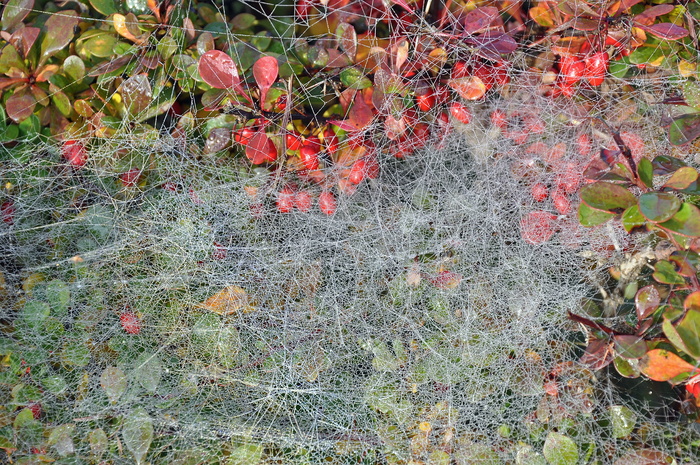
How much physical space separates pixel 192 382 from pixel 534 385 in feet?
3.07

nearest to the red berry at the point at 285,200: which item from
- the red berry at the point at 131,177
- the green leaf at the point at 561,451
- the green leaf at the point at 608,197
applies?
the red berry at the point at 131,177

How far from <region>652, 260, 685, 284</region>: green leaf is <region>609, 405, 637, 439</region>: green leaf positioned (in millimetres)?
435

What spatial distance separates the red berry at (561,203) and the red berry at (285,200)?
0.74m

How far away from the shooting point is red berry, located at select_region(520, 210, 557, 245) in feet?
4.50

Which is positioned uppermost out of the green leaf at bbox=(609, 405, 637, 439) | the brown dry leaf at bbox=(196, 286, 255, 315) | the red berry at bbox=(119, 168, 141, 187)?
the red berry at bbox=(119, 168, 141, 187)

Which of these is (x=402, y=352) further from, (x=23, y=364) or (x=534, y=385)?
(x=23, y=364)

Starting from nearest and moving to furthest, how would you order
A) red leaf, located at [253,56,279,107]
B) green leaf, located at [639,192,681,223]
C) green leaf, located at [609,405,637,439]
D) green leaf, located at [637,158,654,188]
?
green leaf, located at [639,192,681,223] → green leaf, located at [637,158,654,188] → red leaf, located at [253,56,279,107] → green leaf, located at [609,405,637,439]

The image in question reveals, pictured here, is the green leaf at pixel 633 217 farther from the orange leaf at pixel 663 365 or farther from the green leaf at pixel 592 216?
the orange leaf at pixel 663 365

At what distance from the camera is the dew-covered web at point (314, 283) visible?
1.32 meters

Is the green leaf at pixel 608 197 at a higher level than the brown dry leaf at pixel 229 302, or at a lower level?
higher

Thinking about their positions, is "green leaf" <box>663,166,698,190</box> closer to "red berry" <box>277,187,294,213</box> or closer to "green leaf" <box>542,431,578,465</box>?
"green leaf" <box>542,431,578,465</box>

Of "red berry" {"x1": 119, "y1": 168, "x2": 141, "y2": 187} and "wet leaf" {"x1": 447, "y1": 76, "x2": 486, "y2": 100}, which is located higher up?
"wet leaf" {"x1": 447, "y1": 76, "x2": 486, "y2": 100}

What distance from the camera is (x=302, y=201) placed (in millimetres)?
1368

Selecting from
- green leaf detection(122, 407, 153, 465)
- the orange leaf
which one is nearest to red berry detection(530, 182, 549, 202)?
the orange leaf
